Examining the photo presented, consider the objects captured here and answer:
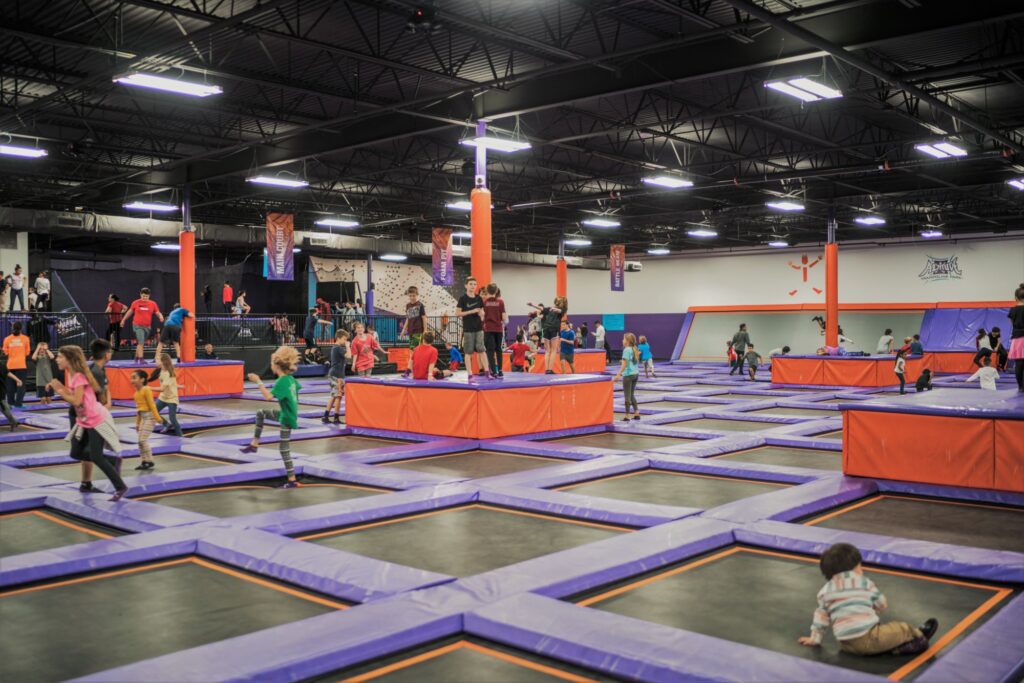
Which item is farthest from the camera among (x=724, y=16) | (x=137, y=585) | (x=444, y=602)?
(x=724, y=16)

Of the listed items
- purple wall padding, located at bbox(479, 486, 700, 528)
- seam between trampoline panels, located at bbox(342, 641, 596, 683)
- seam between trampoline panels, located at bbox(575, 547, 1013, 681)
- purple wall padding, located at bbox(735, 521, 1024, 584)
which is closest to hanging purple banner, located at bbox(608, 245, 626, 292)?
purple wall padding, located at bbox(479, 486, 700, 528)

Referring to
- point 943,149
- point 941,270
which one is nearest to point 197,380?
point 943,149

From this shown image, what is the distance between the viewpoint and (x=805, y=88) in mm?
12398

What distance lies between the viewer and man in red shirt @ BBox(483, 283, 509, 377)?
1196 cm

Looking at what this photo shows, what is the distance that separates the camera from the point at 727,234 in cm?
3388

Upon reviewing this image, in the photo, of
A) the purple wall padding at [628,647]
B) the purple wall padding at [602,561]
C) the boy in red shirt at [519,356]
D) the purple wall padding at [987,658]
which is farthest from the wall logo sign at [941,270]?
the purple wall padding at [628,647]

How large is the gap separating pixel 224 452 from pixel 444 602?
247 inches

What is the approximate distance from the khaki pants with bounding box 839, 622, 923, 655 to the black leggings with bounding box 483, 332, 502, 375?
8.56 meters

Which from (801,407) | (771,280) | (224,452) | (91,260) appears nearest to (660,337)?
(771,280)

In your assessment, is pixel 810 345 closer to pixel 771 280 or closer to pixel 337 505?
pixel 771 280

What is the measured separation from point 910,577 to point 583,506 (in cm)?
260

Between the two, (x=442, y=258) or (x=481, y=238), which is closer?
(x=481, y=238)

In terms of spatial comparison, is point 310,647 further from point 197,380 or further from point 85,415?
point 197,380

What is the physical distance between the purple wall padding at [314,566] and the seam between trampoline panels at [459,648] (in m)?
0.76
